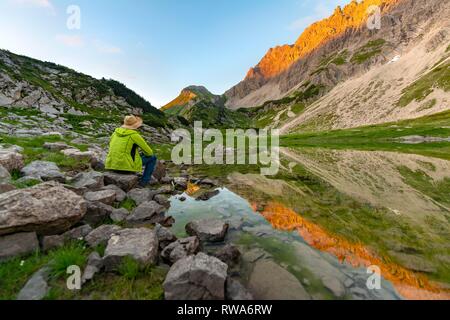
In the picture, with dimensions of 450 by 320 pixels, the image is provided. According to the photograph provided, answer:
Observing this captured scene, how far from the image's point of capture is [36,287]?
4.41 m

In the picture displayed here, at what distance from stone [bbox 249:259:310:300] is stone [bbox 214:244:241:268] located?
523mm

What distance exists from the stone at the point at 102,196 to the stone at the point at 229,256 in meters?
4.88

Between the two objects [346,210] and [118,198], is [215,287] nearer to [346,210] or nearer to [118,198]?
[118,198]

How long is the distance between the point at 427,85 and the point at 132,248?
161 m

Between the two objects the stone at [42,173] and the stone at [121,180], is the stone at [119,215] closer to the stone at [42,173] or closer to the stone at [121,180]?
the stone at [121,180]

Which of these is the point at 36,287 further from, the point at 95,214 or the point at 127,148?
the point at 127,148

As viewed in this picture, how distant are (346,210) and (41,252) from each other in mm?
10641

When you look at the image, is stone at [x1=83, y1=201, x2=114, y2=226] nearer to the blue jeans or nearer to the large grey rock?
the large grey rock

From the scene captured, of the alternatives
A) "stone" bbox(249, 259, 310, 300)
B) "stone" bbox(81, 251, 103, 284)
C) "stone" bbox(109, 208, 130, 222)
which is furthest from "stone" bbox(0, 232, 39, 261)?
"stone" bbox(249, 259, 310, 300)

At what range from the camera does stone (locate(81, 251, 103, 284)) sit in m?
4.73

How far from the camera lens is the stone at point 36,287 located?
166 inches

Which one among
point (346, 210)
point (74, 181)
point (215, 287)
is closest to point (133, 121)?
point (74, 181)

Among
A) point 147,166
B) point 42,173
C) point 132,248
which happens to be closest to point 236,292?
point 132,248

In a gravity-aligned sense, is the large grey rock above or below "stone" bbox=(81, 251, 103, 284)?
above
